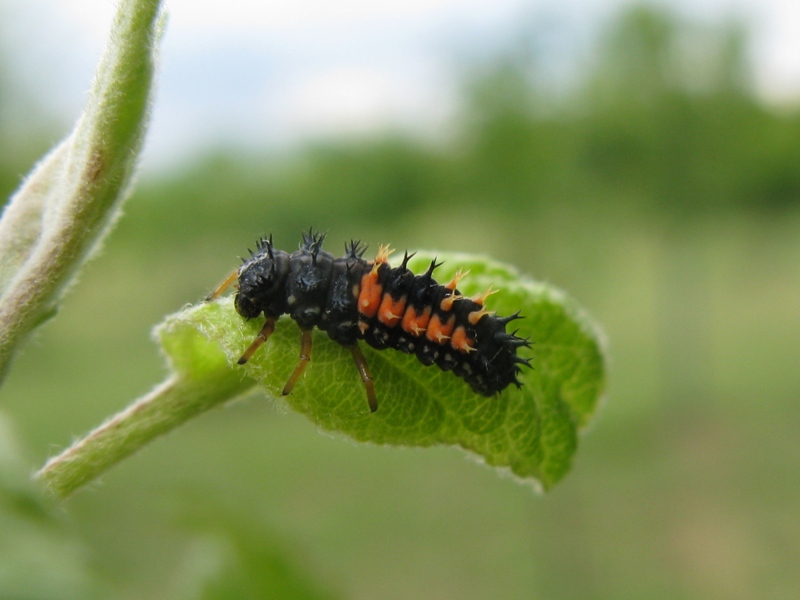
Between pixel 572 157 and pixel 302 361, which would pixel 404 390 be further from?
pixel 572 157

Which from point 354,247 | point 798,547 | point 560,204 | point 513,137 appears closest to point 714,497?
point 798,547

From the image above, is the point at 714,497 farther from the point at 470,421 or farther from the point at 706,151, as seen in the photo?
the point at 470,421

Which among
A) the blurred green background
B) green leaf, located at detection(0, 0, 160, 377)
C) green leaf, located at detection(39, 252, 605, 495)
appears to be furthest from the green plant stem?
the blurred green background

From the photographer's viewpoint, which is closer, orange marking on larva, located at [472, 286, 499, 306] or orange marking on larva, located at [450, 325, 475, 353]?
orange marking on larva, located at [450, 325, 475, 353]

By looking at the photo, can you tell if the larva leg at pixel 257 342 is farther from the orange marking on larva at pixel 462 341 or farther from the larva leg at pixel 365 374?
the orange marking on larva at pixel 462 341

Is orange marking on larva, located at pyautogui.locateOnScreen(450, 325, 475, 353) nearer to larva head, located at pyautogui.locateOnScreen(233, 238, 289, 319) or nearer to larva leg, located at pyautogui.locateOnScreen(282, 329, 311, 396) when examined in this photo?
larva leg, located at pyautogui.locateOnScreen(282, 329, 311, 396)

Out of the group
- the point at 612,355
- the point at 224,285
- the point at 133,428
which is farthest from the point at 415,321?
the point at 612,355
